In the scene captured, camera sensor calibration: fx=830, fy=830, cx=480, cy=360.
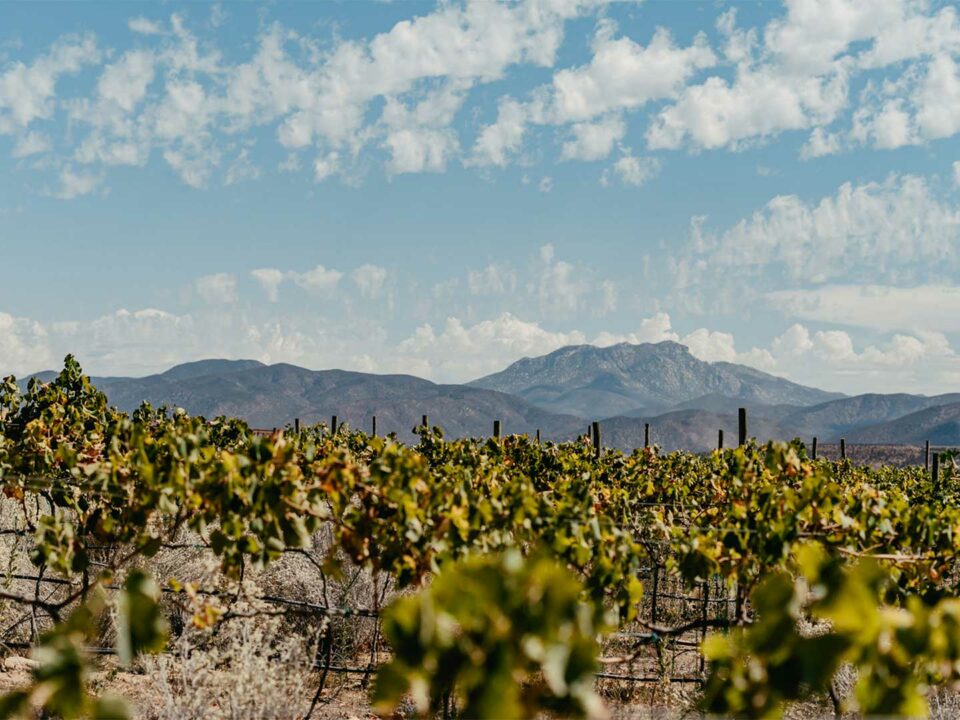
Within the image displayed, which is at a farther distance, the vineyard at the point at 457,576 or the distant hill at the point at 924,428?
the distant hill at the point at 924,428

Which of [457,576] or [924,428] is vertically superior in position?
[457,576]

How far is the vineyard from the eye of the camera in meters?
1.69

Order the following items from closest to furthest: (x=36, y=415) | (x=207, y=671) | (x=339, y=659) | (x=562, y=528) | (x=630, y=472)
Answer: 1. (x=562, y=528)
2. (x=207, y=671)
3. (x=339, y=659)
4. (x=36, y=415)
5. (x=630, y=472)

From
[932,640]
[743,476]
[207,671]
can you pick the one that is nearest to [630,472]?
[743,476]

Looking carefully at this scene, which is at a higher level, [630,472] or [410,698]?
[630,472]

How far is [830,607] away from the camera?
166cm

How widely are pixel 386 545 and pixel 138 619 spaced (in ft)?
8.04

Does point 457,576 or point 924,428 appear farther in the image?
point 924,428

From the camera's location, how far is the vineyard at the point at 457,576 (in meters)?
1.69

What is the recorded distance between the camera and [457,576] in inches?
66.4

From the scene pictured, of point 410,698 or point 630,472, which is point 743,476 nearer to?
point 410,698

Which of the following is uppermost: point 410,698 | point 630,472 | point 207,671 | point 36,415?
point 36,415

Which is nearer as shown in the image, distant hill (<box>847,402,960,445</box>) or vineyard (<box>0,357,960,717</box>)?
vineyard (<box>0,357,960,717</box>)

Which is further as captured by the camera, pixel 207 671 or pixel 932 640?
pixel 207 671
